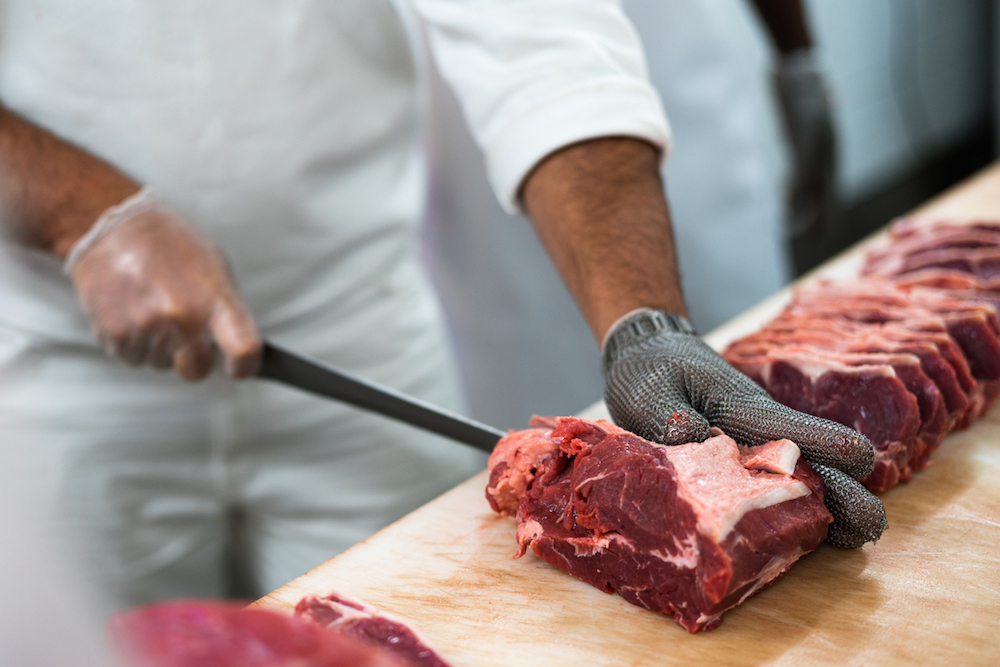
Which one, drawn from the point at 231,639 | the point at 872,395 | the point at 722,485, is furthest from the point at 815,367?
the point at 231,639

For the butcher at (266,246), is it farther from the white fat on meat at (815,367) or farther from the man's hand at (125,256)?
the white fat on meat at (815,367)

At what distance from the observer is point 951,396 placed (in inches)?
64.0

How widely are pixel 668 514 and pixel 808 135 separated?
2441 mm

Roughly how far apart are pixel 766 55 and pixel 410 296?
4.28m

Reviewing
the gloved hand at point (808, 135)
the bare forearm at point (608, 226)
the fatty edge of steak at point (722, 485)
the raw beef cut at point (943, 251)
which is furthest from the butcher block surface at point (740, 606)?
the gloved hand at point (808, 135)

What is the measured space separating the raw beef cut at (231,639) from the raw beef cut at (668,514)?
453 millimetres

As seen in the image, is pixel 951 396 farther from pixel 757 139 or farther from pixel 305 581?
pixel 757 139

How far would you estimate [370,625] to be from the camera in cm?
121

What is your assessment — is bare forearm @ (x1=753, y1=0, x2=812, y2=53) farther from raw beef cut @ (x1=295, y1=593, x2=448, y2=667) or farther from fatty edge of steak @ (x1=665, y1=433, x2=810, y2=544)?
raw beef cut @ (x1=295, y1=593, x2=448, y2=667)

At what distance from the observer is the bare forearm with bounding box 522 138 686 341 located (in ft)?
5.62

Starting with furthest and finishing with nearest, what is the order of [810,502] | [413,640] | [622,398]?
[622,398] < [810,502] < [413,640]

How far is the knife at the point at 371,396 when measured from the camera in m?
1.64

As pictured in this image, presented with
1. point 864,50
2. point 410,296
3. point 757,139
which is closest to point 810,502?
point 410,296

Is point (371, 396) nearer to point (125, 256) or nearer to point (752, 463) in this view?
point (125, 256)
